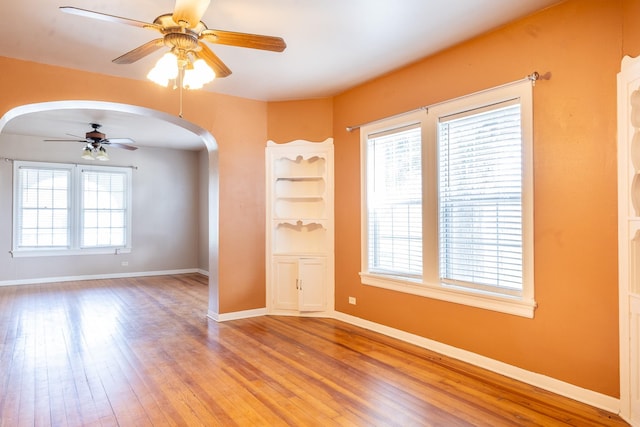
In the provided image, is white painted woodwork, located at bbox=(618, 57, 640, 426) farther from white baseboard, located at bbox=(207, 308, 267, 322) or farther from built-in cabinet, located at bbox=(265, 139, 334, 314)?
white baseboard, located at bbox=(207, 308, 267, 322)

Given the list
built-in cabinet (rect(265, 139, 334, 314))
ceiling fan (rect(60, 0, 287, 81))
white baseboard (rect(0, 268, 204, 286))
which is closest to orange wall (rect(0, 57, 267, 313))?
built-in cabinet (rect(265, 139, 334, 314))

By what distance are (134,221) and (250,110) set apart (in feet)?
16.4

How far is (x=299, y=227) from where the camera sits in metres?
5.36

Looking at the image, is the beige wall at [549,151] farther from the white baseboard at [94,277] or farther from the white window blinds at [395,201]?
the white baseboard at [94,277]

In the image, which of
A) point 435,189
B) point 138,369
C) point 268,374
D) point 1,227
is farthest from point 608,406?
point 1,227

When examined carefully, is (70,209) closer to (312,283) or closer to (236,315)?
(236,315)

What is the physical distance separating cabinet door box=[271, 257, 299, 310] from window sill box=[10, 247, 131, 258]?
16.3 ft

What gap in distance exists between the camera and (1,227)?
729 centimetres

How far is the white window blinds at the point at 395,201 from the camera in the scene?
4004 millimetres

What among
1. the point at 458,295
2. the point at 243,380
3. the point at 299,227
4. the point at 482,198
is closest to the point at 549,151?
the point at 482,198

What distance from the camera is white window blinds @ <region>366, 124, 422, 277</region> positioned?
4.00 metres

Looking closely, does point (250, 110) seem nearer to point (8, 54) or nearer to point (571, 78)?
point (8, 54)

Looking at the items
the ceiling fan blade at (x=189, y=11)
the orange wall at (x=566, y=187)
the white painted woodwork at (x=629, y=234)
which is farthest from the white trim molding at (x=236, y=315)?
the white painted woodwork at (x=629, y=234)

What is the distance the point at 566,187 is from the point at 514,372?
1527 millimetres
